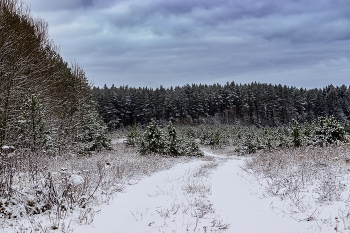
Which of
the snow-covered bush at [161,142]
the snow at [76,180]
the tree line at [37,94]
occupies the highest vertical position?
the tree line at [37,94]

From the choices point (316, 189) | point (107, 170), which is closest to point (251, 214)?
point (316, 189)

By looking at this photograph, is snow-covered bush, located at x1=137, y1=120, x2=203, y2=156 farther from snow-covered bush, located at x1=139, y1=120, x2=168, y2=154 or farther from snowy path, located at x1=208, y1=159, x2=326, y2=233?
snowy path, located at x1=208, y1=159, x2=326, y2=233

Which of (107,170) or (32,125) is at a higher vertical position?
(32,125)

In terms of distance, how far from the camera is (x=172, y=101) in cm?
7631

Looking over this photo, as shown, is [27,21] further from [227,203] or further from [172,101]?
[172,101]

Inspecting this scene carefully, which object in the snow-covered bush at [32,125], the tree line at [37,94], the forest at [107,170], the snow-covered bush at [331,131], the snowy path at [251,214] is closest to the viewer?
the snowy path at [251,214]

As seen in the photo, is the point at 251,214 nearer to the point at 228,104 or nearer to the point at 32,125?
the point at 32,125

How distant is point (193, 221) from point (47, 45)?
19.2m

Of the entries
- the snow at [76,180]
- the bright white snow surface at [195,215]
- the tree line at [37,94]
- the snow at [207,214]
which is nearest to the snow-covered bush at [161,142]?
the tree line at [37,94]

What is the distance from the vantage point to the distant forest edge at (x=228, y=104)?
7300 centimetres

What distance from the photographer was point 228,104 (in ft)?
283

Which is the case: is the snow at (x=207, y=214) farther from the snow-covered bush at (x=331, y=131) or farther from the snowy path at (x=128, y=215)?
the snow-covered bush at (x=331, y=131)

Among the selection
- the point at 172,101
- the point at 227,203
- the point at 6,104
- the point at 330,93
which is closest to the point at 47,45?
the point at 6,104

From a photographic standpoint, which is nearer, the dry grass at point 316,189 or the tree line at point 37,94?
the dry grass at point 316,189
